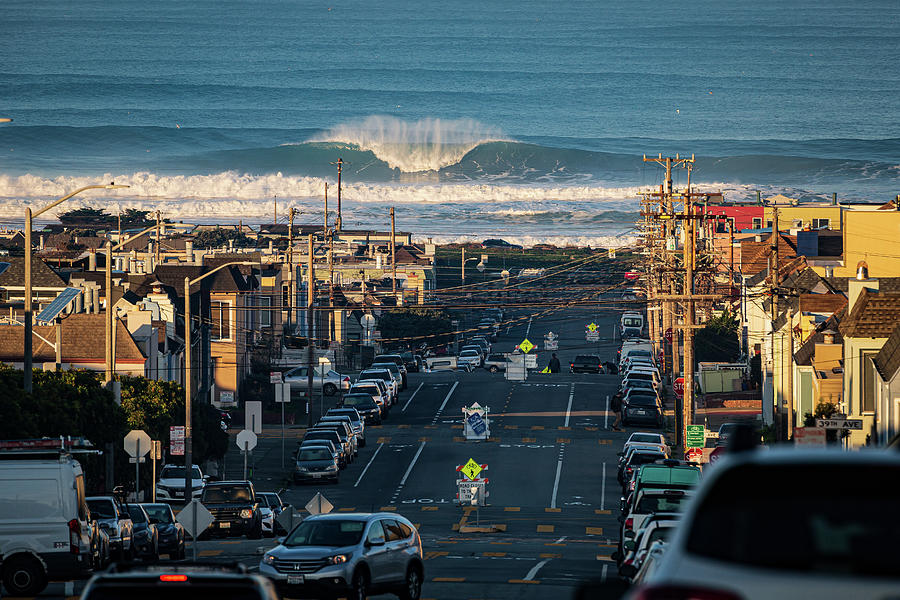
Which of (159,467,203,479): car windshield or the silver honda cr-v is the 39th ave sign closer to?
the silver honda cr-v

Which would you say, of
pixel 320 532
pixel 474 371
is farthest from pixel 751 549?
pixel 474 371

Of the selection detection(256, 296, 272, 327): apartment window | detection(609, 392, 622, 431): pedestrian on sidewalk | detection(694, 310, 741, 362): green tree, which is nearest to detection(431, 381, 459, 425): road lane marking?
detection(609, 392, 622, 431): pedestrian on sidewalk

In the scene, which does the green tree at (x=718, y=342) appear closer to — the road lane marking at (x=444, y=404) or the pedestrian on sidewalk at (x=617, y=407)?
the road lane marking at (x=444, y=404)

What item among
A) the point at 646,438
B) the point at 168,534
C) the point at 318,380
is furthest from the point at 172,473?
the point at 318,380

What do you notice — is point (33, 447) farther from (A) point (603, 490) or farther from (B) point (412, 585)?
(A) point (603, 490)

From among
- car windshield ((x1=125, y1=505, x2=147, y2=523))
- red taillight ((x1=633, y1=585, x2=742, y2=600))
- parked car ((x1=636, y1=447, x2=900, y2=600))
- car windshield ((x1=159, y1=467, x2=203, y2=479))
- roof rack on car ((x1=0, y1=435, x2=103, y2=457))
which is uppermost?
parked car ((x1=636, y1=447, x2=900, y2=600))
